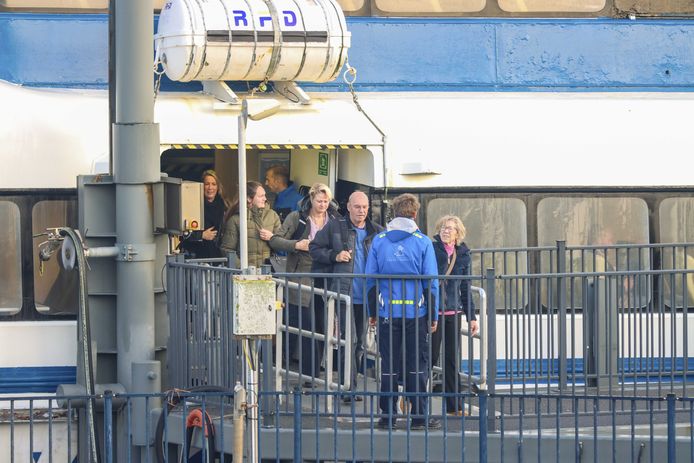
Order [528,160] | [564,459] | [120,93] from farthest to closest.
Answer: [528,160], [120,93], [564,459]

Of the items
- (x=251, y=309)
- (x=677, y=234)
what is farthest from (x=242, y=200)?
(x=677, y=234)

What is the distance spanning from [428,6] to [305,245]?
2.57 meters

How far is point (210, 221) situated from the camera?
500 inches

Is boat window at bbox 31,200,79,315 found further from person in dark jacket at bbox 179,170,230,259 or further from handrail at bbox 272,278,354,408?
handrail at bbox 272,278,354,408

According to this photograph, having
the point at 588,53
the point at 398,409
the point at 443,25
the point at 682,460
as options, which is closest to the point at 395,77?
the point at 443,25

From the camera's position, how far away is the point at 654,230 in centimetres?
1263

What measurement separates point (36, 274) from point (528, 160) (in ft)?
13.8

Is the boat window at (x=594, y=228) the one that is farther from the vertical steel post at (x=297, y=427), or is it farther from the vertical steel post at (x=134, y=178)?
the vertical steel post at (x=297, y=427)

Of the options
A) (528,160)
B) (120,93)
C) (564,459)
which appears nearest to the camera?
(564,459)

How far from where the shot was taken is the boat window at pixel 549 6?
13.0m

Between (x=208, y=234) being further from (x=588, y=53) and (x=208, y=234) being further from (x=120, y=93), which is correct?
(x=588, y=53)

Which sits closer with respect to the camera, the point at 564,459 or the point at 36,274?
the point at 564,459

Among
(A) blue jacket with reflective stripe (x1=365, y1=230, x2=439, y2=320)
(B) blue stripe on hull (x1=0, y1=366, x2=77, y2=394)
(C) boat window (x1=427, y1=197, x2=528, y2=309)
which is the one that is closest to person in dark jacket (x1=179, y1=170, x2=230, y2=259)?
(B) blue stripe on hull (x1=0, y1=366, x2=77, y2=394)

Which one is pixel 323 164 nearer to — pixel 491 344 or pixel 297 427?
pixel 491 344
